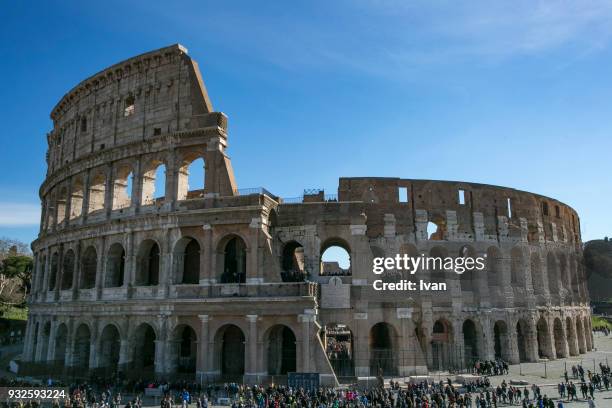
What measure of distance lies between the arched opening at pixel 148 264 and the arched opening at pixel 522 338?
80.7 ft

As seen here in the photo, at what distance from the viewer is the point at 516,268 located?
34.7 meters

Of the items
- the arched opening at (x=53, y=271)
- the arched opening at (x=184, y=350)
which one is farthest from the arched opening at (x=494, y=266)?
the arched opening at (x=53, y=271)

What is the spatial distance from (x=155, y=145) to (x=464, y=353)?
2286 centimetres

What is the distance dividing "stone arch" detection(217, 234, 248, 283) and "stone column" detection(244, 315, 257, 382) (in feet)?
9.38

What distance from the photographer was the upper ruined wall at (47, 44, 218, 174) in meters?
28.2

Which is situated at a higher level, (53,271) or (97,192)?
(97,192)

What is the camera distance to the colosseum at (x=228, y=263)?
25.2 meters

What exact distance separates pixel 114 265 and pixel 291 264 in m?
10.7

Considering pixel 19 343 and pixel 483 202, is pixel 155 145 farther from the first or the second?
pixel 19 343

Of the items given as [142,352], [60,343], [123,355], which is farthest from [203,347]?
[60,343]

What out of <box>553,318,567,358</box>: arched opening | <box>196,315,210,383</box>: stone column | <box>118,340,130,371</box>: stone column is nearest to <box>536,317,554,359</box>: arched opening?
<box>553,318,567,358</box>: arched opening

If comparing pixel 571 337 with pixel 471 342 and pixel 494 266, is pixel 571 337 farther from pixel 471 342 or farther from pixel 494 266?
pixel 471 342

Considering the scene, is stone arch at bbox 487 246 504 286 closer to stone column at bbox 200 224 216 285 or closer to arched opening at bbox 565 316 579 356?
arched opening at bbox 565 316 579 356

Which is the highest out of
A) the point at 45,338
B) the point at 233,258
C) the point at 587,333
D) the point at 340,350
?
the point at 233,258
